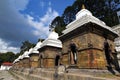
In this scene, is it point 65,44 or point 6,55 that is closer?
point 65,44

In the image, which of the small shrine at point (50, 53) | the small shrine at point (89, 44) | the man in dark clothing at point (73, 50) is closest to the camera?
the small shrine at point (89, 44)

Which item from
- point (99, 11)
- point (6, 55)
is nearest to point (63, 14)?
point (99, 11)

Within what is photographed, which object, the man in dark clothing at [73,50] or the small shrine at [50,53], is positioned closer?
the man in dark clothing at [73,50]

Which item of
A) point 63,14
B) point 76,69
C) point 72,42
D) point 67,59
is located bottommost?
point 76,69

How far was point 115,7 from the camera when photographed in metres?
36.1

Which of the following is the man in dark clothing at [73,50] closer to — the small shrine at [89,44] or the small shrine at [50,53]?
the small shrine at [89,44]

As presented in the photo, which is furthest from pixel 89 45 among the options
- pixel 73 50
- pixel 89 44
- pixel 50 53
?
pixel 50 53

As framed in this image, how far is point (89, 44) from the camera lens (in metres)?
9.14

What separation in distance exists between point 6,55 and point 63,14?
66874 millimetres

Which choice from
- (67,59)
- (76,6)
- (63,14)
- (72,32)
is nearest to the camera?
(72,32)

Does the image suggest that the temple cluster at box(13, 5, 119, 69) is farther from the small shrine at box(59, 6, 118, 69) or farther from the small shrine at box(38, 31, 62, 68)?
the small shrine at box(38, 31, 62, 68)

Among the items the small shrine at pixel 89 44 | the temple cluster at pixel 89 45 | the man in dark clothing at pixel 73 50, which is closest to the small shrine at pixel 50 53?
the temple cluster at pixel 89 45

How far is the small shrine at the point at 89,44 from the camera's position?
29.8 feet

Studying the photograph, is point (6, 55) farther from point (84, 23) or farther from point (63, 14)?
point (84, 23)
